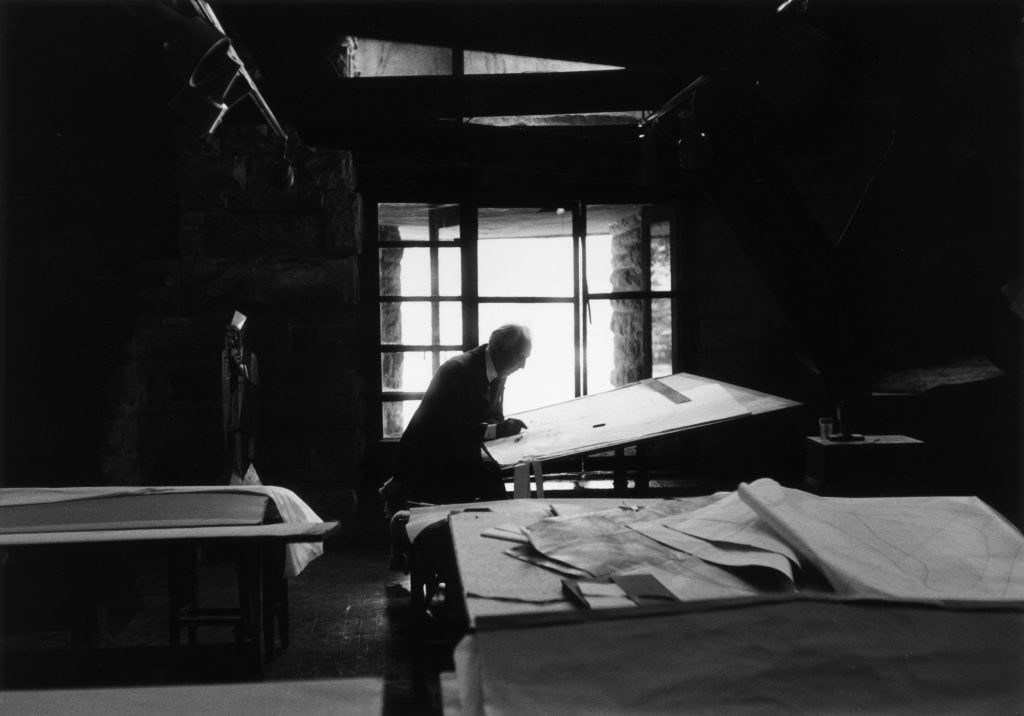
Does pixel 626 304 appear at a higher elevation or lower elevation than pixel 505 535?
higher

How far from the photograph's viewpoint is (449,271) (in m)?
5.41

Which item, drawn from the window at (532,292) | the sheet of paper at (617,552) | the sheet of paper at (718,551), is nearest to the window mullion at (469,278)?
the window at (532,292)

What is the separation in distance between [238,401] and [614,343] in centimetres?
258

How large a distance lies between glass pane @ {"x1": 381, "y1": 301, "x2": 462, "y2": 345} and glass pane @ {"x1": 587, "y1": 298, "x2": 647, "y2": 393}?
91cm

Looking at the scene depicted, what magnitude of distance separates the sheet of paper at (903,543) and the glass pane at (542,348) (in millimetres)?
4035

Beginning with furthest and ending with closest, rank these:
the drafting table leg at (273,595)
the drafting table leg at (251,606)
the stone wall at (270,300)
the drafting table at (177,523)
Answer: the stone wall at (270,300) < the drafting table leg at (273,595) < the drafting table leg at (251,606) < the drafting table at (177,523)

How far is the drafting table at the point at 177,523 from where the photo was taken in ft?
6.74

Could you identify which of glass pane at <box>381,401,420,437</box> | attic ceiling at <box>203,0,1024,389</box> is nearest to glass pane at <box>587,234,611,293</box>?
attic ceiling at <box>203,0,1024,389</box>

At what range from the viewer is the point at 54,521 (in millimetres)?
2182

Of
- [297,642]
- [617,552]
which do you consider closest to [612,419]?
[297,642]

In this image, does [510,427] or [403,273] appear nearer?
[510,427]

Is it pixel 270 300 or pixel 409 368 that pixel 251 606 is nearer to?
pixel 270 300

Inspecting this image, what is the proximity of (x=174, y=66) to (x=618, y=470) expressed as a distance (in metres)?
2.54

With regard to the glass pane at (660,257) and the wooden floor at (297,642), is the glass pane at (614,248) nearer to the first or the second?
the glass pane at (660,257)
